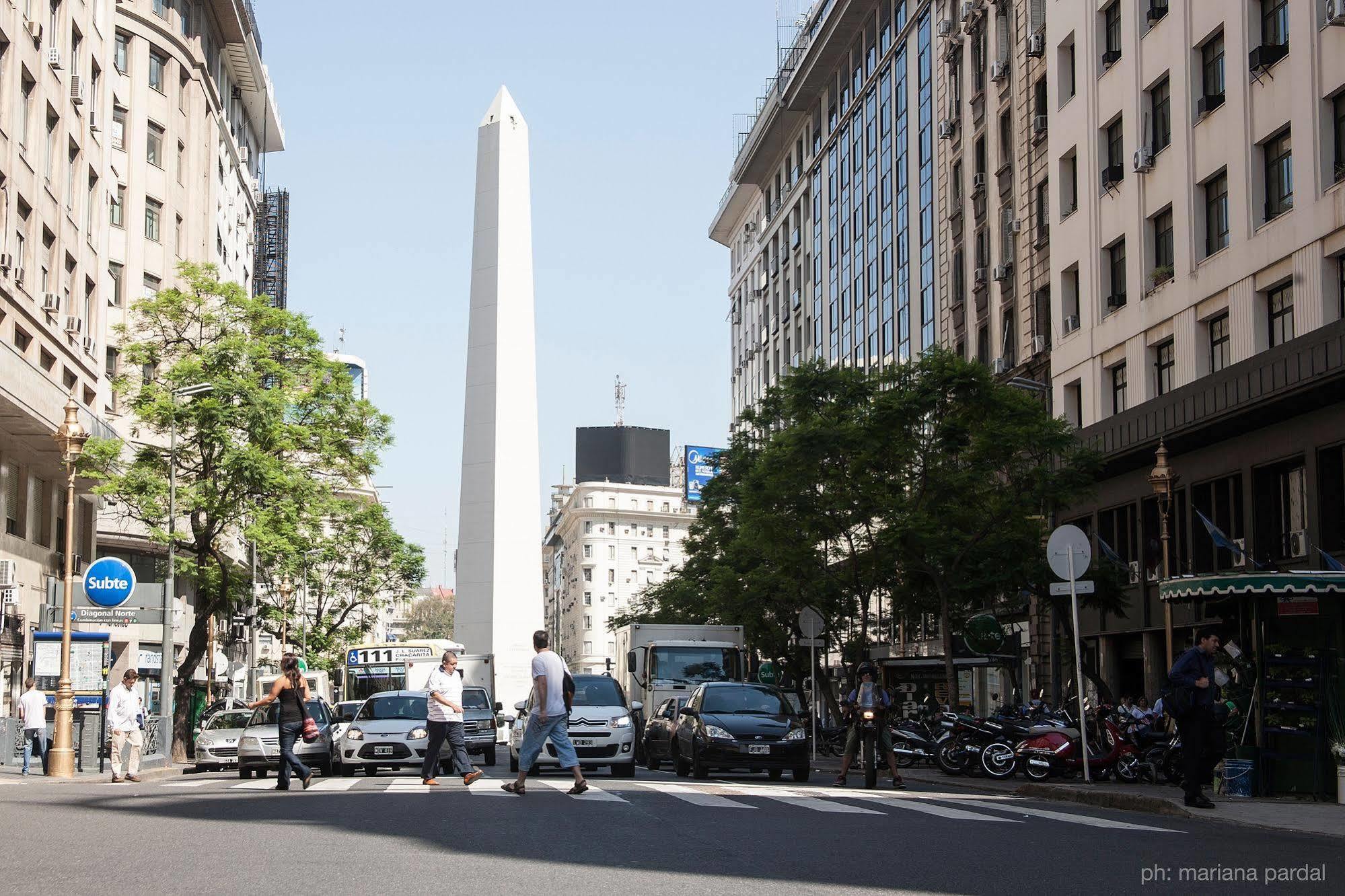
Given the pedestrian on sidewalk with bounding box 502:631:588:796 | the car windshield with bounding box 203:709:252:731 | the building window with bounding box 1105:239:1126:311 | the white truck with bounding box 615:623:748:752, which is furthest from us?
the building window with bounding box 1105:239:1126:311

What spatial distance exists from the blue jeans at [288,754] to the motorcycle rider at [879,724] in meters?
6.74

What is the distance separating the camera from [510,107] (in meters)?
62.1

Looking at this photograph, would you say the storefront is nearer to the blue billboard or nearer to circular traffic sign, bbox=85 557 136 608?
circular traffic sign, bbox=85 557 136 608

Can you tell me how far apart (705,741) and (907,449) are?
11344 millimetres

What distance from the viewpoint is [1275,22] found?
1164 inches

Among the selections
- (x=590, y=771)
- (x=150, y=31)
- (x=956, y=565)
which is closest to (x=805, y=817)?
(x=590, y=771)

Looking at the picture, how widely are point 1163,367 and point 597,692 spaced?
1524 cm

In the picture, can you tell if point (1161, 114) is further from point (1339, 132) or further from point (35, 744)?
point (35, 744)

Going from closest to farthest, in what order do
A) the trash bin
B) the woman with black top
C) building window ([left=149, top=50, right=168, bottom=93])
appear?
the trash bin → the woman with black top → building window ([left=149, top=50, right=168, bottom=93])

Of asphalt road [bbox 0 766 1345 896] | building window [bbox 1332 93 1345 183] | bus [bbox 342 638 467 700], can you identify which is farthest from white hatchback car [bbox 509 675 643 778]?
bus [bbox 342 638 467 700]

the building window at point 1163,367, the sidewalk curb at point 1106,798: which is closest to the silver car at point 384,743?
the sidewalk curb at point 1106,798

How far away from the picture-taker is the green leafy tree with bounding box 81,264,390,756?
35.1m

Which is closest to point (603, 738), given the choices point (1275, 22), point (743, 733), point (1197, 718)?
point (743, 733)

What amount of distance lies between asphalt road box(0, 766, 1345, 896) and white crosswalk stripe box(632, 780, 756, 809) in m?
0.10
